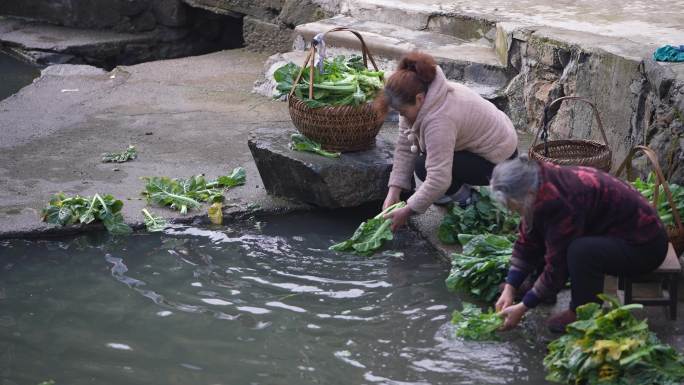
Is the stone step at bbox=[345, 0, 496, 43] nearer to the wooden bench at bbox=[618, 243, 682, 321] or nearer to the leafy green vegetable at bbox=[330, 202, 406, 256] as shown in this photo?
the leafy green vegetable at bbox=[330, 202, 406, 256]

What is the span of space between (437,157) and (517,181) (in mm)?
1398

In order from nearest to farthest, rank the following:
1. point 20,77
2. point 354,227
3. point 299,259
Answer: point 299,259 → point 354,227 → point 20,77

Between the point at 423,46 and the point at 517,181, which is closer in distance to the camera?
the point at 517,181

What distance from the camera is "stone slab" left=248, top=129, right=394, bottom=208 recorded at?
6164 mm

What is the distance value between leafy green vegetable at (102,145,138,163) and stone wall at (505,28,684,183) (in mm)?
3259

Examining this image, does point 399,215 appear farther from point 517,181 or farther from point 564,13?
point 564,13

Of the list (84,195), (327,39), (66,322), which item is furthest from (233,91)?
(66,322)

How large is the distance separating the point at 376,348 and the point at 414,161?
164cm

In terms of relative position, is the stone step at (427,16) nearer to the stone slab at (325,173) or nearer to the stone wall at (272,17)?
the stone wall at (272,17)

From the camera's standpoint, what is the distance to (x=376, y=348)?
4625 millimetres

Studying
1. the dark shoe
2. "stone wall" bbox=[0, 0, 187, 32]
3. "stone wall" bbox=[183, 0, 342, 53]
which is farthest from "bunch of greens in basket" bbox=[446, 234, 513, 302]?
"stone wall" bbox=[0, 0, 187, 32]

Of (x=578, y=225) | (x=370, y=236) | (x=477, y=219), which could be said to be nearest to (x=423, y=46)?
(x=477, y=219)

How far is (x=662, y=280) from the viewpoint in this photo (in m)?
4.62

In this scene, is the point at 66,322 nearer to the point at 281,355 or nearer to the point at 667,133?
the point at 281,355
